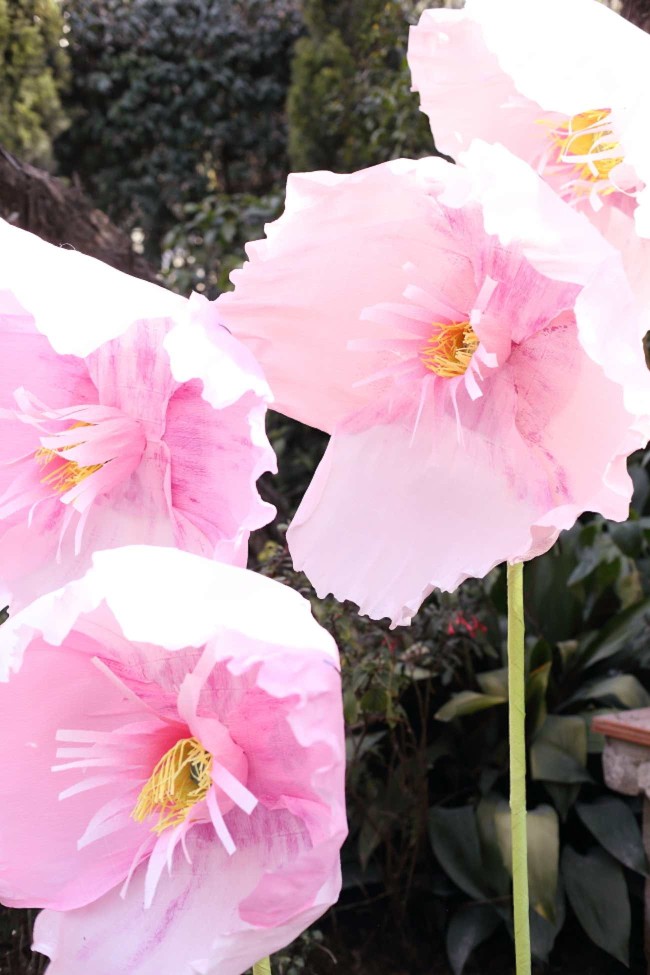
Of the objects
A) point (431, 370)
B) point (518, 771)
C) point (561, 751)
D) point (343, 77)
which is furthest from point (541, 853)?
point (343, 77)

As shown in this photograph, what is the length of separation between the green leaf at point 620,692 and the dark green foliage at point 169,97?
5.21 meters

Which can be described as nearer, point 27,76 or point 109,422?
point 109,422

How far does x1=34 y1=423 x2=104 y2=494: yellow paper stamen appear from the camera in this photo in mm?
556

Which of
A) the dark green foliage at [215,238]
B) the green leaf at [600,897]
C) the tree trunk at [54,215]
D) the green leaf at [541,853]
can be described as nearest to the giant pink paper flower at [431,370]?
the green leaf at [541,853]

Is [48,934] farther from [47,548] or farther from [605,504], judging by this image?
[605,504]

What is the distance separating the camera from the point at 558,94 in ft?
1.64

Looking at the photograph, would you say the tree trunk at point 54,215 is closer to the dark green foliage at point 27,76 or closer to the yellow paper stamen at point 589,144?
the yellow paper stamen at point 589,144

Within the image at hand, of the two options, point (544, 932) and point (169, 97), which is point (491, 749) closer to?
point (544, 932)

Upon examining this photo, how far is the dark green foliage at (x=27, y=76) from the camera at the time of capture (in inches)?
201

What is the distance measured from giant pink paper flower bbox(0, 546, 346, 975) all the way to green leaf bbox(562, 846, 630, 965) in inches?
55.8

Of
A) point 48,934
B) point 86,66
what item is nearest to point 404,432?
point 48,934

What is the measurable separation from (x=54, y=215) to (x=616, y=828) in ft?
6.02

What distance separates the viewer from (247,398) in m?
0.47

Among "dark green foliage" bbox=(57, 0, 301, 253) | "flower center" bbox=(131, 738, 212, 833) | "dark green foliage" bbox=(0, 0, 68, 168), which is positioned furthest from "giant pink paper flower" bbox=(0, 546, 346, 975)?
"dark green foliage" bbox=(57, 0, 301, 253)
